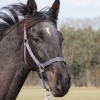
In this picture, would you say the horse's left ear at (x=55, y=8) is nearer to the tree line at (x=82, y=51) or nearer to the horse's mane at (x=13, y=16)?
the horse's mane at (x=13, y=16)

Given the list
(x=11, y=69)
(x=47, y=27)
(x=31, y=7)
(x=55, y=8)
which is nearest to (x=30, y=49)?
(x=47, y=27)

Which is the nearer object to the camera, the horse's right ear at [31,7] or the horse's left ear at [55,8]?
the horse's right ear at [31,7]

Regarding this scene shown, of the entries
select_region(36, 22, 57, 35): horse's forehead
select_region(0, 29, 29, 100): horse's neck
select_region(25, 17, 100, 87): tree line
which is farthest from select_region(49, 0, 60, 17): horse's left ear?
select_region(25, 17, 100, 87): tree line

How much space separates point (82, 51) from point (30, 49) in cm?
6230

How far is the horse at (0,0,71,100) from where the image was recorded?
16.8ft

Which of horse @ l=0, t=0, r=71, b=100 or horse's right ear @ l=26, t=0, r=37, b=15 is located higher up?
horse's right ear @ l=26, t=0, r=37, b=15

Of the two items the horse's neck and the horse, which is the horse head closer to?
the horse

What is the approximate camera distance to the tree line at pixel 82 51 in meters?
65.6

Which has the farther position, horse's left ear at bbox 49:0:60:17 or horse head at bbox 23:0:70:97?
horse's left ear at bbox 49:0:60:17

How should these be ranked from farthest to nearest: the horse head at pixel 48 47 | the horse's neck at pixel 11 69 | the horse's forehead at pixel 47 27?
the horse's neck at pixel 11 69
the horse's forehead at pixel 47 27
the horse head at pixel 48 47

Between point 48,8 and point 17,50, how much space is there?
3.33 feet

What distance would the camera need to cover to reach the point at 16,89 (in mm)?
5672

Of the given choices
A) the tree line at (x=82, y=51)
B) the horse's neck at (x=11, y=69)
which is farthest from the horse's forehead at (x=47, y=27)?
the tree line at (x=82, y=51)

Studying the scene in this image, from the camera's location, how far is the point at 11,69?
19.0ft
